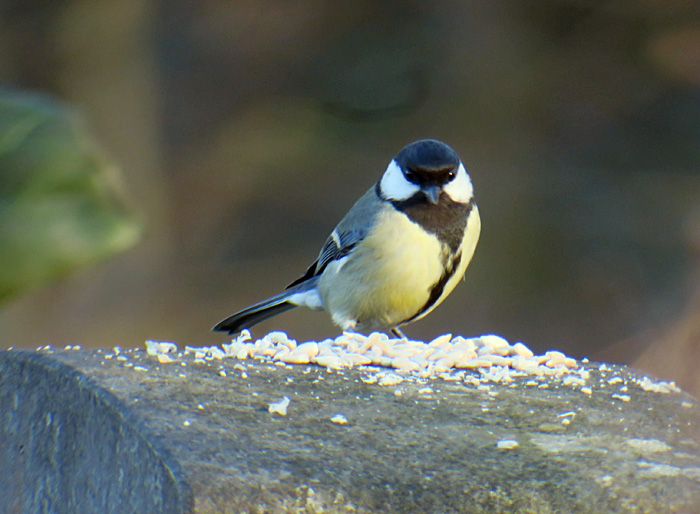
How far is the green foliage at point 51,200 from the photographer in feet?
5.26

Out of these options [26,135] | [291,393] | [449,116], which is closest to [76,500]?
[291,393]

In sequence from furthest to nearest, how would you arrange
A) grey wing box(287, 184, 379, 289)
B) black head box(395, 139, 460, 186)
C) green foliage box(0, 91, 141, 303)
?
grey wing box(287, 184, 379, 289) → black head box(395, 139, 460, 186) → green foliage box(0, 91, 141, 303)

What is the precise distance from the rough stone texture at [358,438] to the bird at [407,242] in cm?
57

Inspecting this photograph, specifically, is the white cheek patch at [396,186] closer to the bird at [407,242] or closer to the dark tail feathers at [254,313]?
the bird at [407,242]

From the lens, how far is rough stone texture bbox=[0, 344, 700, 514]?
3.64 feet

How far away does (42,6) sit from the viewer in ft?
17.9

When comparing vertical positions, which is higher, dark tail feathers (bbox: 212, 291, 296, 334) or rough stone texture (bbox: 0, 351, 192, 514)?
dark tail feathers (bbox: 212, 291, 296, 334)

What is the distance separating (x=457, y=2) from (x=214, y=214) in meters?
2.18

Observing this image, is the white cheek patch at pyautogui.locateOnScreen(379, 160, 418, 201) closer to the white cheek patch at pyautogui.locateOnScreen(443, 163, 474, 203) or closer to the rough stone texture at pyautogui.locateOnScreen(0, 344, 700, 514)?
the white cheek patch at pyautogui.locateOnScreen(443, 163, 474, 203)

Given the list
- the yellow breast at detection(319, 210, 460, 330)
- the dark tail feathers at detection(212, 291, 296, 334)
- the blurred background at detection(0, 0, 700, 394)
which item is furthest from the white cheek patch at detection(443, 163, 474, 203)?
the blurred background at detection(0, 0, 700, 394)

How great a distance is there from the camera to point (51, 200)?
66.5 inches

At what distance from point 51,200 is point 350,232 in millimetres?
905

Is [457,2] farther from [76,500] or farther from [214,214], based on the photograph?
[76,500]

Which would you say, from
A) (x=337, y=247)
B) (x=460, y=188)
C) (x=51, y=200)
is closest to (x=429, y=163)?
(x=460, y=188)
